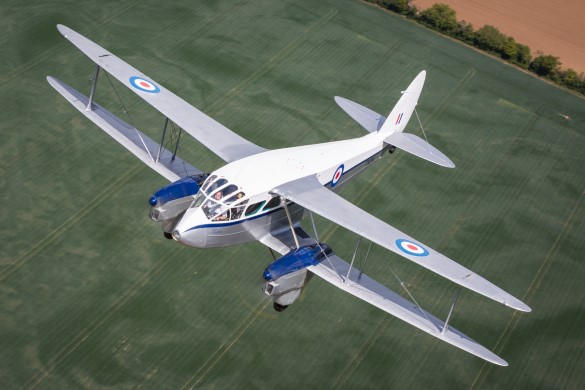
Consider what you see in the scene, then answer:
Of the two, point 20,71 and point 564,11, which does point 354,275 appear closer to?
point 20,71

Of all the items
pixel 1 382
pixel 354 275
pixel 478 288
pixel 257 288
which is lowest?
pixel 1 382

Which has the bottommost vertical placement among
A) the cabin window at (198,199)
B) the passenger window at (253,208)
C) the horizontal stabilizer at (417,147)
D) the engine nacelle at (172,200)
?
Result: the engine nacelle at (172,200)

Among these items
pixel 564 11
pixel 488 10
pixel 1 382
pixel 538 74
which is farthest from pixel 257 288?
pixel 564 11

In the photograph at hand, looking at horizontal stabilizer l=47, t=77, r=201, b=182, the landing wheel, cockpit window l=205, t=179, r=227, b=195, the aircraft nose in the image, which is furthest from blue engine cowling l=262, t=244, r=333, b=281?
horizontal stabilizer l=47, t=77, r=201, b=182

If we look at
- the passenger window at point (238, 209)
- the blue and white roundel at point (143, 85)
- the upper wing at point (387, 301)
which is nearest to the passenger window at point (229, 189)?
the passenger window at point (238, 209)

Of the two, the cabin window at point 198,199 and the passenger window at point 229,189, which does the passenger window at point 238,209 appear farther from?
the cabin window at point 198,199
